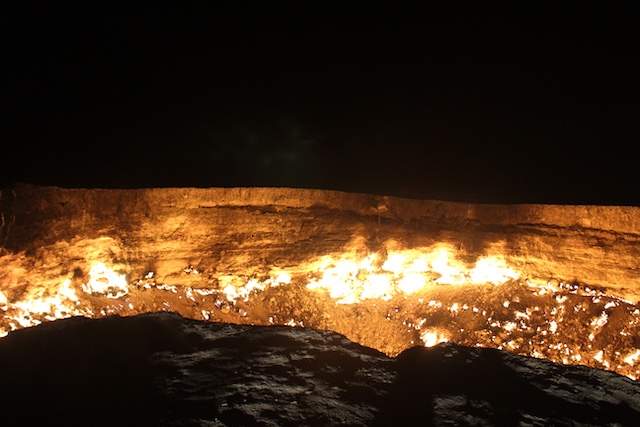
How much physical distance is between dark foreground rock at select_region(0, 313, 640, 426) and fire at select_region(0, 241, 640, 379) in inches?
164

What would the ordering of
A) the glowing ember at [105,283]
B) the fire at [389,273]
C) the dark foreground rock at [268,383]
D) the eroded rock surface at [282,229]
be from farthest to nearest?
1. the fire at [389,273]
2. the glowing ember at [105,283]
3. the eroded rock surface at [282,229]
4. the dark foreground rock at [268,383]

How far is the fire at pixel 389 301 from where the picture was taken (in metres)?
5.86

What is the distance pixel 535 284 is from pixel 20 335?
21.6 feet

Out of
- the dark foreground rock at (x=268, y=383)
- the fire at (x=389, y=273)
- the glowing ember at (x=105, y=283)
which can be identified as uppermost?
the fire at (x=389, y=273)

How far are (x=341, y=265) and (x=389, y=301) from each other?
993 mm

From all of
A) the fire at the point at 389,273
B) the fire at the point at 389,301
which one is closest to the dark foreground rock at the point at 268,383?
the fire at the point at 389,301

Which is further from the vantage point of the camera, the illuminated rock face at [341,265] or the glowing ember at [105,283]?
the glowing ember at [105,283]

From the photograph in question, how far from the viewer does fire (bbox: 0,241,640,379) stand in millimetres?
5863

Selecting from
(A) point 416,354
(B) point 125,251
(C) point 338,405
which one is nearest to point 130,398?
(C) point 338,405

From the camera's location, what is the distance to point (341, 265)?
23.4 feet

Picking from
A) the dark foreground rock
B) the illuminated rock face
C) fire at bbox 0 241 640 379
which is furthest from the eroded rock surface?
the dark foreground rock

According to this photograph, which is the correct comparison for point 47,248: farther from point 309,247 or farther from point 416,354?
point 416,354

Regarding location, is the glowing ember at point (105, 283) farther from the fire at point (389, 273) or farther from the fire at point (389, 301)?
the fire at point (389, 273)

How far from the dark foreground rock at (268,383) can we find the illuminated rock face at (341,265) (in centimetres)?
418
